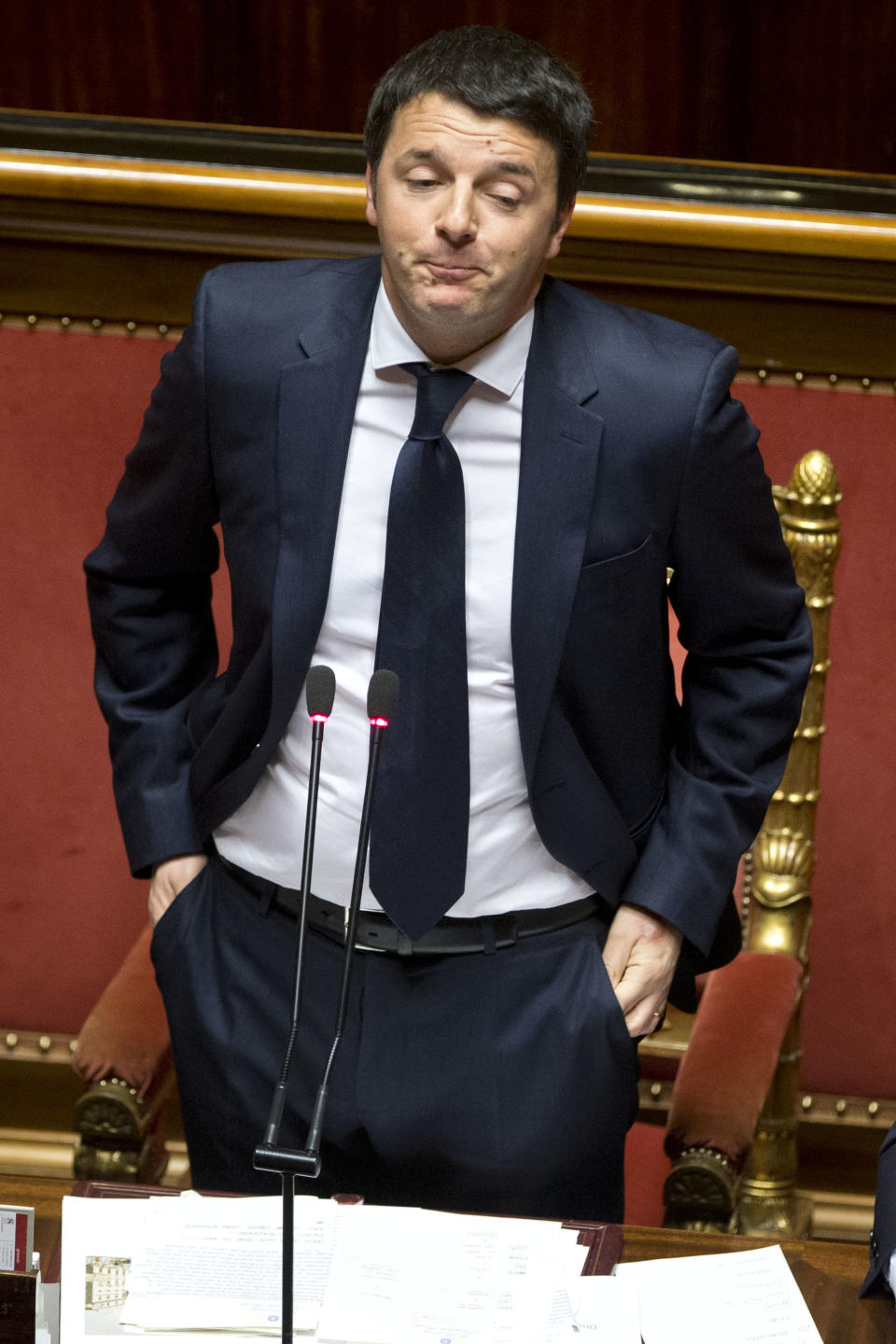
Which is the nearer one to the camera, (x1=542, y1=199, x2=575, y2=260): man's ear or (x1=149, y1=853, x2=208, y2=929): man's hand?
(x1=542, y1=199, x2=575, y2=260): man's ear

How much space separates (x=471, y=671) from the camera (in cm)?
152

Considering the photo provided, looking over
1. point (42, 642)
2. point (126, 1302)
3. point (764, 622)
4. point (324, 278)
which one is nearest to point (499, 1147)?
point (126, 1302)

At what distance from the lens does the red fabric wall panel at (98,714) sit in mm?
2395

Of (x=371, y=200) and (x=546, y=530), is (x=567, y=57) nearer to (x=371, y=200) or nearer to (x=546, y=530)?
(x=371, y=200)

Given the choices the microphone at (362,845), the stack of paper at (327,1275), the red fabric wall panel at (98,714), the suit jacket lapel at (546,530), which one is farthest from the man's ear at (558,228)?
the red fabric wall panel at (98,714)

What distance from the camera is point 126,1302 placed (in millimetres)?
1239

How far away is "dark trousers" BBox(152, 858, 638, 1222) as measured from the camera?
1.56m

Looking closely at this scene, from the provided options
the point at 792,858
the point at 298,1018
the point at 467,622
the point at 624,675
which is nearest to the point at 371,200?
the point at 467,622

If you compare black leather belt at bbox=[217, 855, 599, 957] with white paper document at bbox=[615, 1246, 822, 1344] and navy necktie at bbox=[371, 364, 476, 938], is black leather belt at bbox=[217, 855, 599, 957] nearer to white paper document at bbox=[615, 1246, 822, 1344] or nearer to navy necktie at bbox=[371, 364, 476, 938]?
navy necktie at bbox=[371, 364, 476, 938]

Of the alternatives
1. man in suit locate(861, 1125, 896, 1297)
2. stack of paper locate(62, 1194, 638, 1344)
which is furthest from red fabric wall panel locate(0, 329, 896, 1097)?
stack of paper locate(62, 1194, 638, 1344)

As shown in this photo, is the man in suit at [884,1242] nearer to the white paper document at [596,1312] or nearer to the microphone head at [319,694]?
the white paper document at [596,1312]

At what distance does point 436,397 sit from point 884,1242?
2.54 feet

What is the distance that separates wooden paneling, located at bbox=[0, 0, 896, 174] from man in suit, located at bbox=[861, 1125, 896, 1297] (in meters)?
1.83

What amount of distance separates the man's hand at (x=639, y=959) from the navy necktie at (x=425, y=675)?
0.56ft
